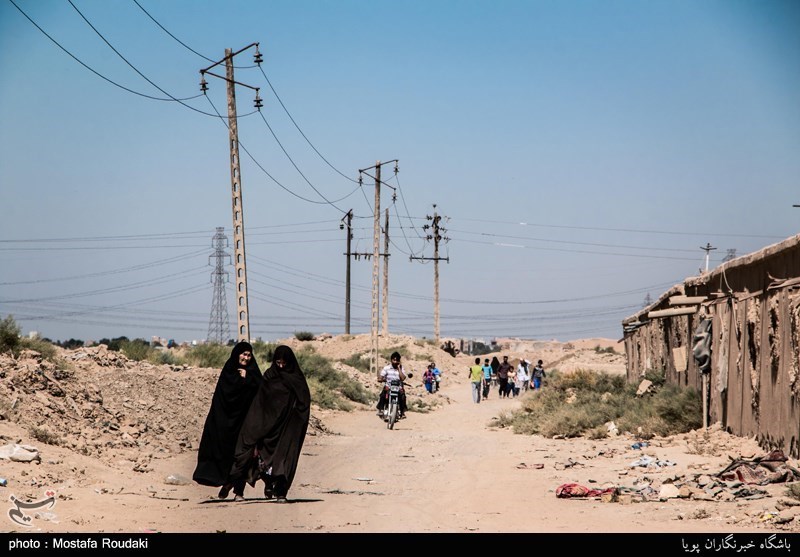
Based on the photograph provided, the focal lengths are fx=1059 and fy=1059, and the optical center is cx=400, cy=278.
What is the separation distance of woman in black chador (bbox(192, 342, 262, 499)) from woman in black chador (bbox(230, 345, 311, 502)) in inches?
4.1

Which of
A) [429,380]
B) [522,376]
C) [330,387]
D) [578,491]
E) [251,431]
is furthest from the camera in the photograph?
[522,376]

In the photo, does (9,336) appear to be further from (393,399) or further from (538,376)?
(538,376)

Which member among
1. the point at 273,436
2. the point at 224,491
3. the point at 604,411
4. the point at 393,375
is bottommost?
the point at 604,411

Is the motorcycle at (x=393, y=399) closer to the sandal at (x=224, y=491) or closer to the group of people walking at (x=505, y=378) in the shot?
the group of people walking at (x=505, y=378)

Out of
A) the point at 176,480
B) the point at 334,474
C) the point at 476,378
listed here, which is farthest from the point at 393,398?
the point at 476,378

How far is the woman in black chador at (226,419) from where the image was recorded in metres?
11.8

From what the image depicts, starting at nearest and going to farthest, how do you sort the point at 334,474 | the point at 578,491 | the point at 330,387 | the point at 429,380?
the point at 578,491 < the point at 334,474 < the point at 330,387 < the point at 429,380

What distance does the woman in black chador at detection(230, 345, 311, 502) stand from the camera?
1176 cm

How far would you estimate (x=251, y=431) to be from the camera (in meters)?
11.8

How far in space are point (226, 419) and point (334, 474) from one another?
4.08 meters

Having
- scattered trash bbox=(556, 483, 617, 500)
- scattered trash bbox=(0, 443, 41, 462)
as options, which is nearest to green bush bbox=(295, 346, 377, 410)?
scattered trash bbox=(0, 443, 41, 462)

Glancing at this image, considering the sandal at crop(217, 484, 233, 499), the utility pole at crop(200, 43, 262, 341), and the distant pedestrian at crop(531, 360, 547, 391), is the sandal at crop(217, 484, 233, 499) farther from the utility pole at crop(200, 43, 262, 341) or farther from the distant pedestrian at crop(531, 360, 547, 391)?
the distant pedestrian at crop(531, 360, 547, 391)

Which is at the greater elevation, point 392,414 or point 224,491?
point 224,491
